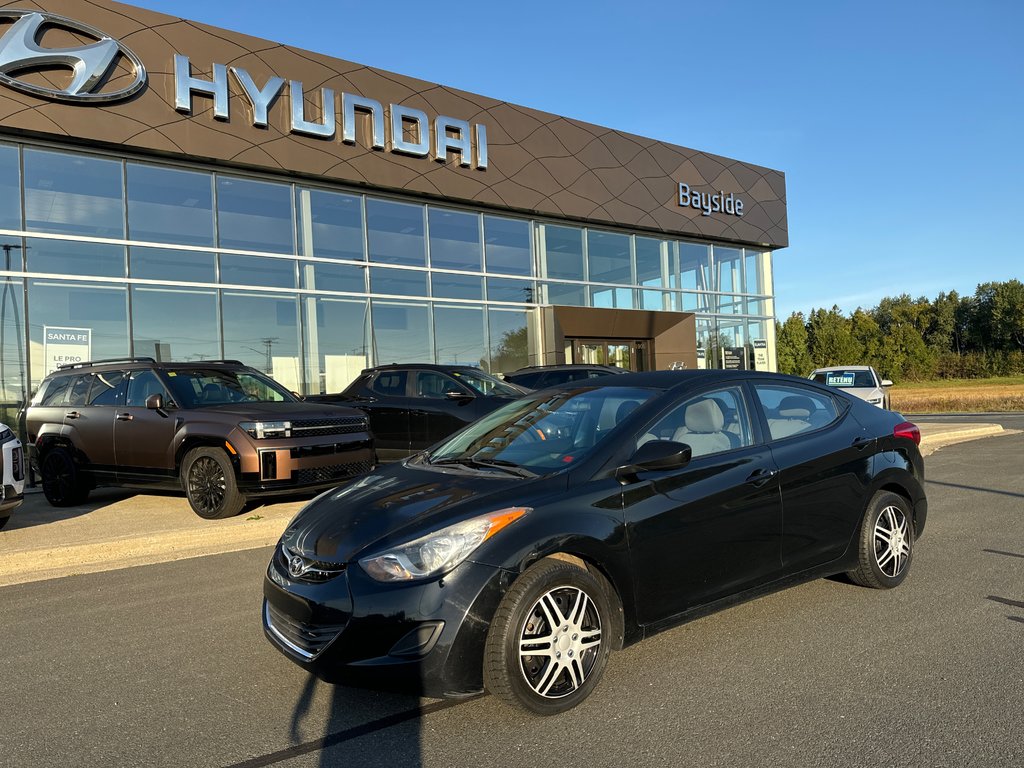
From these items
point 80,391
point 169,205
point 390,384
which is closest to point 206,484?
point 80,391

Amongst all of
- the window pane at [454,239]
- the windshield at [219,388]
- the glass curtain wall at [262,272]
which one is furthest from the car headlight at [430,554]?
the window pane at [454,239]

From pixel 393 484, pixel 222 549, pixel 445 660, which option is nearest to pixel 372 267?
pixel 222 549

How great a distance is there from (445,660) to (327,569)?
2.32 ft

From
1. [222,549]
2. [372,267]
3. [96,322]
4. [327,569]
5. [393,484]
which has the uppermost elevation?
[372,267]

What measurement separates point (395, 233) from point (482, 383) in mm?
7013

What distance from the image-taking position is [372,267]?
679 inches

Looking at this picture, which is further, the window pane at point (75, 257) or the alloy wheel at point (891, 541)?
the window pane at point (75, 257)

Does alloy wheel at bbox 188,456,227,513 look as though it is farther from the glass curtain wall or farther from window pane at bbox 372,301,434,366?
window pane at bbox 372,301,434,366

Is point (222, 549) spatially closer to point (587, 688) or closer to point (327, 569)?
point (327, 569)

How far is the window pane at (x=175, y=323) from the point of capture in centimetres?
1421

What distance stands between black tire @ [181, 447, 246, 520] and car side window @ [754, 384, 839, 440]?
19.1 feet

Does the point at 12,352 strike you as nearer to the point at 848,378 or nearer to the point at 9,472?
the point at 9,472

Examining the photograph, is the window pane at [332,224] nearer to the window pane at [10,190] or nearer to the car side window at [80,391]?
the window pane at [10,190]

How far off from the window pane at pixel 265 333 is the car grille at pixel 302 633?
12.1 m
